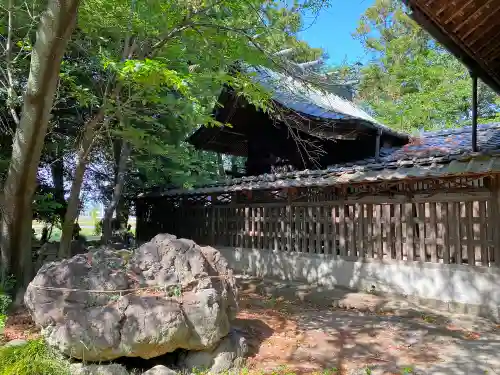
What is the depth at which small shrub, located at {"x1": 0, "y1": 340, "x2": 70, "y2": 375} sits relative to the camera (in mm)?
4219

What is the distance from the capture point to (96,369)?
4469mm

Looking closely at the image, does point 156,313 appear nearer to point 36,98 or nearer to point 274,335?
point 274,335

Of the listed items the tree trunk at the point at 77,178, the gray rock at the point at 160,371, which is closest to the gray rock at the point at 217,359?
the gray rock at the point at 160,371

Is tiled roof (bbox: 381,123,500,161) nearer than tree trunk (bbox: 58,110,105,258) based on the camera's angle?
No

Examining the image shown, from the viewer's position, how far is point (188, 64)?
10.3 metres

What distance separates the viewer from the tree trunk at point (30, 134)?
519cm

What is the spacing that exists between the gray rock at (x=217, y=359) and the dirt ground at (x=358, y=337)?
8.2 inches

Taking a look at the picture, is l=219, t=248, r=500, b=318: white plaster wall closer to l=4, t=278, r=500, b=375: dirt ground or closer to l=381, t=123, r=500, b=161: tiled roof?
l=4, t=278, r=500, b=375: dirt ground

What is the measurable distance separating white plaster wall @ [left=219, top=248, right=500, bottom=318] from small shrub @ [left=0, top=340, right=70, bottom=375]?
6153 millimetres

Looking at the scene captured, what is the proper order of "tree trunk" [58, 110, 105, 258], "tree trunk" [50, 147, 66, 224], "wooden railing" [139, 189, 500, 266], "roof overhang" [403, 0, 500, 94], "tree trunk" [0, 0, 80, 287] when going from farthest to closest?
"tree trunk" [50, 147, 66, 224] → "tree trunk" [58, 110, 105, 258] → "wooden railing" [139, 189, 500, 266] → "roof overhang" [403, 0, 500, 94] → "tree trunk" [0, 0, 80, 287]

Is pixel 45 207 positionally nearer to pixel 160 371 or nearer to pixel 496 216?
pixel 160 371

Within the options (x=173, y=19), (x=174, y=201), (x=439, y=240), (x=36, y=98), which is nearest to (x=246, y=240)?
(x=174, y=201)

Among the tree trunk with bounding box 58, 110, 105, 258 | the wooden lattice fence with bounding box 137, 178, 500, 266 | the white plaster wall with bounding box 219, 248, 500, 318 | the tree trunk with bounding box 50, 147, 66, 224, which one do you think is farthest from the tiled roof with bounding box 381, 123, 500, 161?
the tree trunk with bounding box 50, 147, 66, 224

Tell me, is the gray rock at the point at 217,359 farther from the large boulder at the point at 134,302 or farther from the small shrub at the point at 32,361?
the small shrub at the point at 32,361
